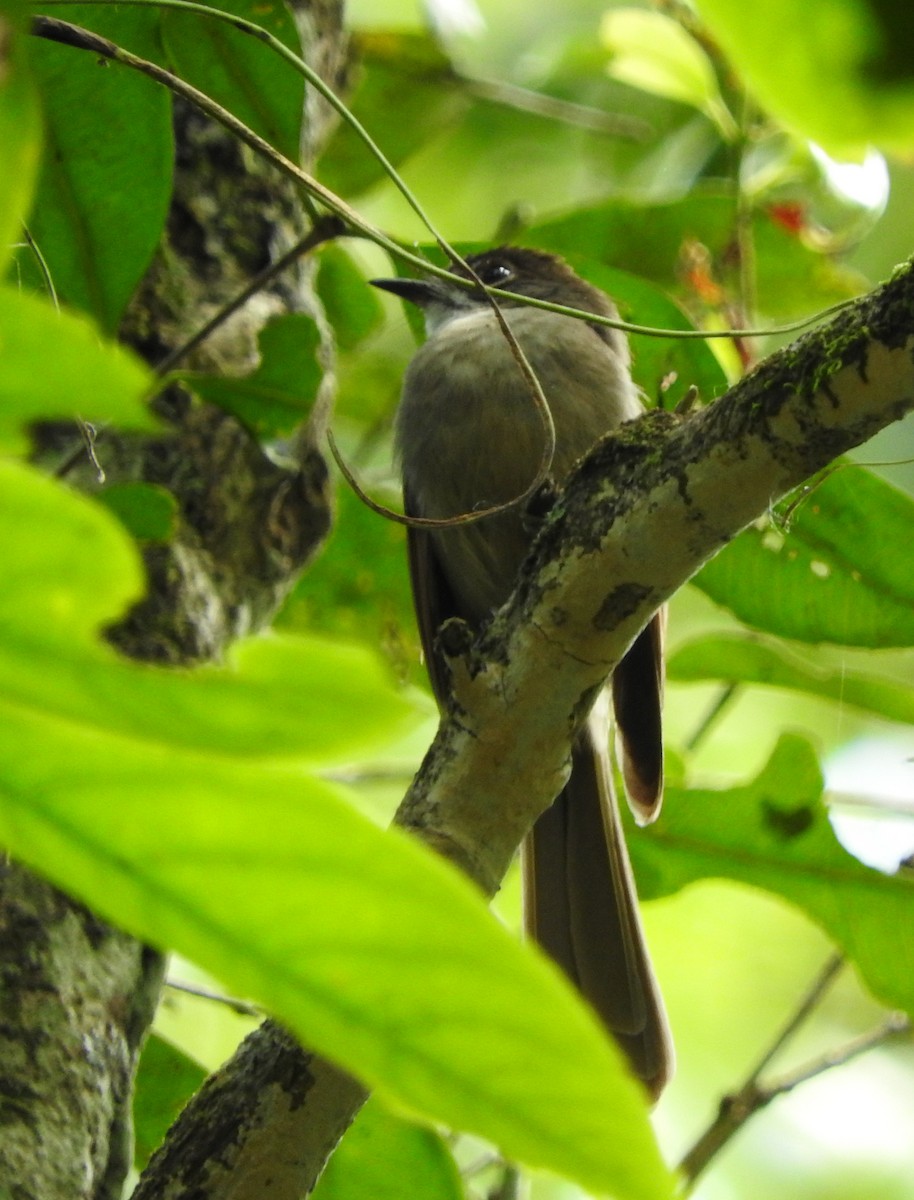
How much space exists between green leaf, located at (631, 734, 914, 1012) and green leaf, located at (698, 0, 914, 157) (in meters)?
2.00

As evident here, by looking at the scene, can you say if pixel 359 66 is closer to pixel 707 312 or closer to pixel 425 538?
pixel 707 312

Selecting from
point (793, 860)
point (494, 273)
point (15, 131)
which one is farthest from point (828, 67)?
point (494, 273)

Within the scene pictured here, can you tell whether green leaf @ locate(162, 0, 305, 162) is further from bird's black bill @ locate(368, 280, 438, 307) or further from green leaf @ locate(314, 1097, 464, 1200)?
green leaf @ locate(314, 1097, 464, 1200)

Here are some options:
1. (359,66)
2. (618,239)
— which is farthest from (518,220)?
(359,66)

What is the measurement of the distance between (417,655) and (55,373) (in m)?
2.82

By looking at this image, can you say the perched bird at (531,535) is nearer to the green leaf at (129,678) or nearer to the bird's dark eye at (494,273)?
the bird's dark eye at (494,273)

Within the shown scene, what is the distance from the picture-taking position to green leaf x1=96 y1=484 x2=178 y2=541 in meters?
2.23

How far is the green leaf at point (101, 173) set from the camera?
2229 mm

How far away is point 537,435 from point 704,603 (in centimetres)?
→ 231

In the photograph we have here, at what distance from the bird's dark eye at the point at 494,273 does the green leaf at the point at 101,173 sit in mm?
1690

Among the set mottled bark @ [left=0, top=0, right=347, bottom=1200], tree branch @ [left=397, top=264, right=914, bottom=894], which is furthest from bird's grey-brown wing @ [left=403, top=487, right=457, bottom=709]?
tree branch @ [left=397, top=264, right=914, bottom=894]

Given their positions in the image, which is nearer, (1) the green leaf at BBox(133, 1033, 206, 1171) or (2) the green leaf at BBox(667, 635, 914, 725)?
(1) the green leaf at BBox(133, 1033, 206, 1171)

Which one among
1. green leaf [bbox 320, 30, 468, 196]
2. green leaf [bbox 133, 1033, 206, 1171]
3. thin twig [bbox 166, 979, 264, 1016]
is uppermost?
green leaf [bbox 320, 30, 468, 196]

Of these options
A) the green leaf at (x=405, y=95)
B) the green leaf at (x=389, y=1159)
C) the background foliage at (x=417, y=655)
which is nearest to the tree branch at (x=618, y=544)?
the background foliage at (x=417, y=655)
